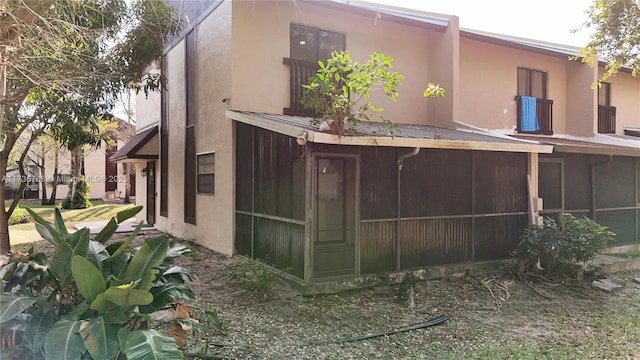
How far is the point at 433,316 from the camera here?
662 cm

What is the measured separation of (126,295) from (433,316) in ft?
15.4

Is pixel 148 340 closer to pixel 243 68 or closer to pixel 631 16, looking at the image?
pixel 243 68

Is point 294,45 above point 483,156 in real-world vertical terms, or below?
above

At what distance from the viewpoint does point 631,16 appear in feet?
32.2

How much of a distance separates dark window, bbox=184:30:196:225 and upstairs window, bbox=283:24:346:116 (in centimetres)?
341

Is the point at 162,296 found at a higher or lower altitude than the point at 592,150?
lower

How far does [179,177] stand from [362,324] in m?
8.76

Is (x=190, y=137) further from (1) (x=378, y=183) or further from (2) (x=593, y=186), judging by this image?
(2) (x=593, y=186)

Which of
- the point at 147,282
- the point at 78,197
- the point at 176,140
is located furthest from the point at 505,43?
the point at 78,197

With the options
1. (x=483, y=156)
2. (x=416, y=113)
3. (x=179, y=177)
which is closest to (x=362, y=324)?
(x=483, y=156)

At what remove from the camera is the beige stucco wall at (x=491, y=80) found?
40.8 feet

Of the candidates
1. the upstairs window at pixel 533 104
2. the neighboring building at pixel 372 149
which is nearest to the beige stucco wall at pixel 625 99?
the neighboring building at pixel 372 149

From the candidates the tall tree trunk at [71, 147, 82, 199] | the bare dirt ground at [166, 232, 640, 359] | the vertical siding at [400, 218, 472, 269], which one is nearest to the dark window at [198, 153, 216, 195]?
the bare dirt ground at [166, 232, 640, 359]

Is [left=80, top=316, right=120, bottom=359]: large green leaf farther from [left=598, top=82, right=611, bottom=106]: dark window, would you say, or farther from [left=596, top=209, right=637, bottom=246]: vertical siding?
[left=598, top=82, right=611, bottom=106]: dark window
